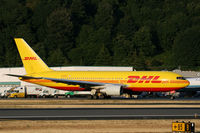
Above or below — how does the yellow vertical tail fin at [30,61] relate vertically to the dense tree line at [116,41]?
below

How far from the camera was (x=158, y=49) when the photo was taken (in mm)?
196750

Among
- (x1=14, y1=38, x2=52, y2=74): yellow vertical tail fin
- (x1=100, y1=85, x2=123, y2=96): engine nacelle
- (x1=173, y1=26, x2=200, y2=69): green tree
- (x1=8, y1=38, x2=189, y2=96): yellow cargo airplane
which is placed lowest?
(x1=100, y1=85, x2=123, y2=96): engine nacelle

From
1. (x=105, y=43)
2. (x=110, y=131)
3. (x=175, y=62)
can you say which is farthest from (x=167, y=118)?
(x=105, y=43)

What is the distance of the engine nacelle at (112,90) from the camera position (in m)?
69.1

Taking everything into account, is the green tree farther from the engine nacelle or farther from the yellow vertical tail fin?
the engine nacelle

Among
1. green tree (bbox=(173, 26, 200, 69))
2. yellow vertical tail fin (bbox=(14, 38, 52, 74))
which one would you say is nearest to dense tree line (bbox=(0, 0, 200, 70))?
green tree (bbox=(173, 26, 200, 69))

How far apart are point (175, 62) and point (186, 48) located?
687 centimetres

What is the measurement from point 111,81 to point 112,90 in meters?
4.07

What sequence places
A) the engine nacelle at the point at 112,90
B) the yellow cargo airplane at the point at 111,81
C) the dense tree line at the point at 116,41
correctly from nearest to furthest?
the engine nacelle at the point at 112,90, the yellow cargo airplane at the point at 111,81, the dense tree line at the point at 116,41

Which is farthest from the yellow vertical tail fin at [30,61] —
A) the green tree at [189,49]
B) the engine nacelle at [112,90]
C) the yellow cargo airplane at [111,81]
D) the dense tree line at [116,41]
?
the green tree at [189,49]

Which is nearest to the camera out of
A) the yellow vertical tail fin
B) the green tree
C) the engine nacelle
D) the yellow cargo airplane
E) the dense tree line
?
the engine nacelle

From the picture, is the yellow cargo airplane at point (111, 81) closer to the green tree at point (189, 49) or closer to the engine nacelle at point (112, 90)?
the engine nacelle at point (112, 90)

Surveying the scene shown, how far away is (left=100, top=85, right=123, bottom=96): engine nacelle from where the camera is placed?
69.1 metres

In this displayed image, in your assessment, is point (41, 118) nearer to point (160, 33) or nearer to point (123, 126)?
point (123, 126)
